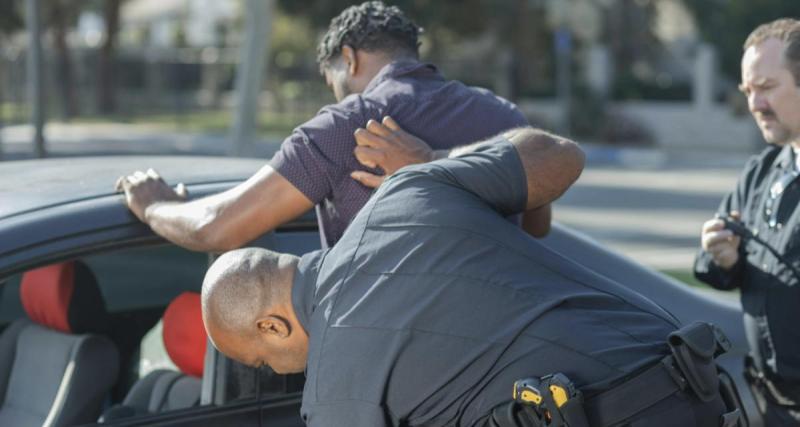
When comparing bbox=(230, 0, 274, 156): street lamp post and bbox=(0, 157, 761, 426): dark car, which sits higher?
bbox=(0, 157, 761, 426): dark car

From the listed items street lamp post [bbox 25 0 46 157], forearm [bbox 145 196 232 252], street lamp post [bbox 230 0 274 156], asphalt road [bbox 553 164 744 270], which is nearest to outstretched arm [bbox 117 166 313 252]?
forearm [bbox 145 196 232 252]

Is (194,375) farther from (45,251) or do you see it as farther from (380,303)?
(380,303)

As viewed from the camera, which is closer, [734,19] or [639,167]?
[639,167]

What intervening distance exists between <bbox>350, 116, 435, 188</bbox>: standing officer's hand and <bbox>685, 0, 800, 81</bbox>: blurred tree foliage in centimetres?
A: 2261

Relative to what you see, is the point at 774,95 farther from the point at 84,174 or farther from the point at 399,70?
the point at 84,174

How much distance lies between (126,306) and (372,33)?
135 centimetres

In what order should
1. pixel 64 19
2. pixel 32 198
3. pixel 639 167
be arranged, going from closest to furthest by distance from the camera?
pixel 32 198, pixel 639 167, pixel 64 19

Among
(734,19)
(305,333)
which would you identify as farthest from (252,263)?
(734,19)

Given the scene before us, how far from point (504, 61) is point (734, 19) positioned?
5029 mm

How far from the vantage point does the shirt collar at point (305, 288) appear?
2.31 metres

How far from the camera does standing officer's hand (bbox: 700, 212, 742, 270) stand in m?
3.42

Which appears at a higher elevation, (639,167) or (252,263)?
(252,263)

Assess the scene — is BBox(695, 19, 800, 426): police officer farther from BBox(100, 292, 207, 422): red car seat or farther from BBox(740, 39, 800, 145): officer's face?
BBox(100, 292, 207, 422): red car seat

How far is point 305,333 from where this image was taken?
2.36 meters
